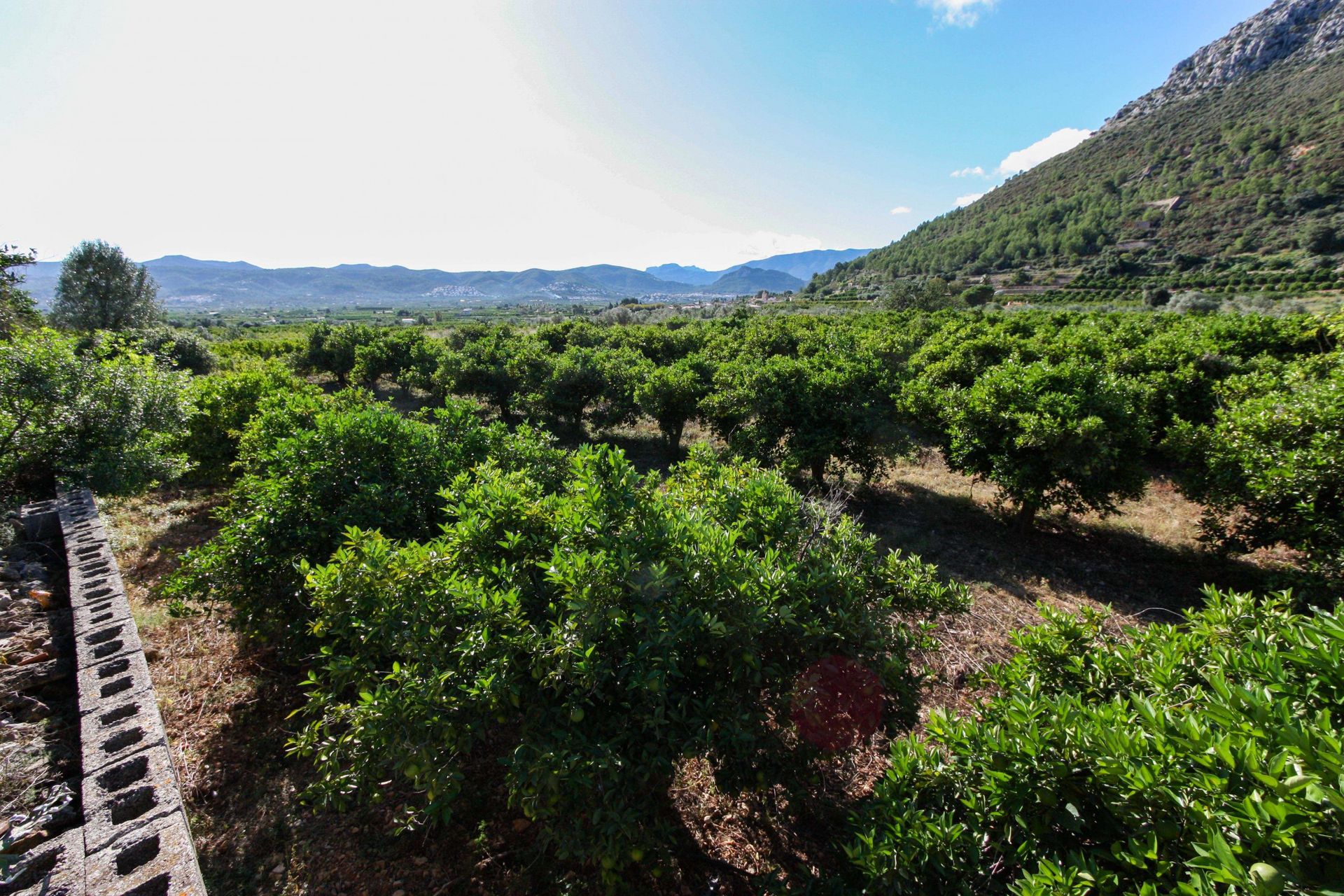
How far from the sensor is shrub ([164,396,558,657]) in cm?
495

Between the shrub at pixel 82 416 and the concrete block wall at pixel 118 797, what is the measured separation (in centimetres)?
374

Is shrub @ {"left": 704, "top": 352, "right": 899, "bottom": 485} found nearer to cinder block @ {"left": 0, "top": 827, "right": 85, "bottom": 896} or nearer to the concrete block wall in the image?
the concrete block wall

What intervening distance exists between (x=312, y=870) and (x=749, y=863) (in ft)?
11.5

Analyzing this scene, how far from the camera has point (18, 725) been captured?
422cm

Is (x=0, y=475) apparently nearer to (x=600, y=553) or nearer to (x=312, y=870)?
(x=312, y=870)

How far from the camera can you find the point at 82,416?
7.69 meters

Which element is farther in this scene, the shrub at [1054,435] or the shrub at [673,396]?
the shrub at [673,396]

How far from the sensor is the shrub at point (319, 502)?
495 centimetres

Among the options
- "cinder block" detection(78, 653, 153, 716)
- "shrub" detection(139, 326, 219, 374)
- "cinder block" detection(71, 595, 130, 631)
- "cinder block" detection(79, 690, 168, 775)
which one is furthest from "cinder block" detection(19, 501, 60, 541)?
"shrub" detection(139, 326, 219, 374)

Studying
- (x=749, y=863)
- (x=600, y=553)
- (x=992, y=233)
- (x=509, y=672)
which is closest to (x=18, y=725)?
(x=509, y=672)

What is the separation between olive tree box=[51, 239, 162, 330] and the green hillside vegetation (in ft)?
318

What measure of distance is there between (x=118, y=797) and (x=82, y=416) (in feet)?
24.6

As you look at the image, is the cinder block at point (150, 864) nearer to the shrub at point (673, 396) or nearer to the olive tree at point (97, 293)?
the shrub at point (673, 396)

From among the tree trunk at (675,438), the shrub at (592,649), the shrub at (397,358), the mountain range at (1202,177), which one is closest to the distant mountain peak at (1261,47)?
the mountain range at (1202,177)
